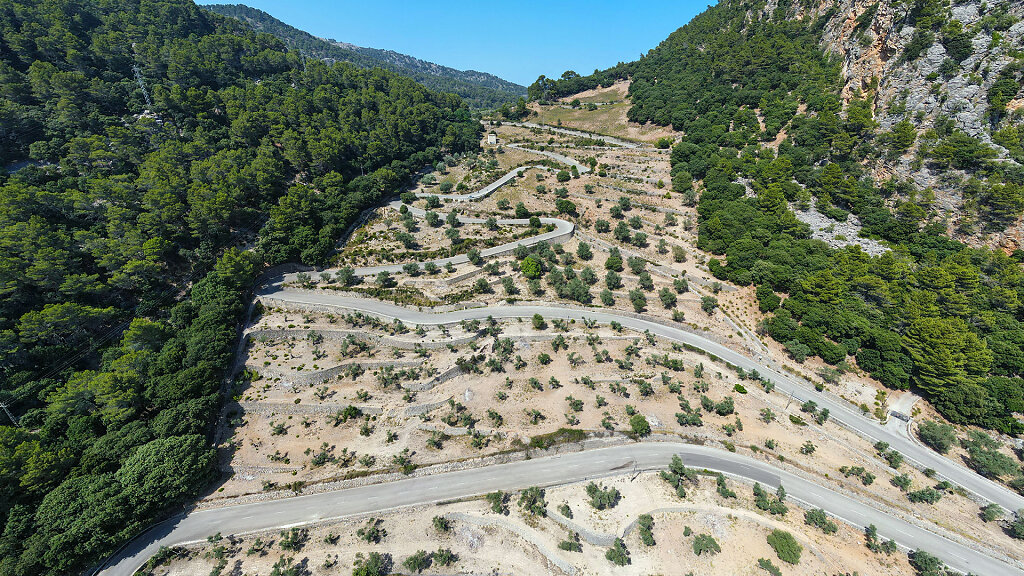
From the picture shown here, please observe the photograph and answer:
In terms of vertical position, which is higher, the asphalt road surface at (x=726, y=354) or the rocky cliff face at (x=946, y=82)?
the rocky cliff face at (x=946, y=82)

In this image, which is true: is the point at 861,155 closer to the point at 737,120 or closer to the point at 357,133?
the point at 737,120

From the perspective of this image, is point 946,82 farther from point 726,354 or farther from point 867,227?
point 726,354

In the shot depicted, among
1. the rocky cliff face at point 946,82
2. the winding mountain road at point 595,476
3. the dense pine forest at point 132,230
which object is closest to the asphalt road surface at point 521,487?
the winding mountain road at point 595,476

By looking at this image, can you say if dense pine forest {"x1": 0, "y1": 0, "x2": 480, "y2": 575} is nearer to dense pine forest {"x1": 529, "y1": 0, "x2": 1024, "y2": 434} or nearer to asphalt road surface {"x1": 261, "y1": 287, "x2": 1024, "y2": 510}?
asphalt road surface {"x1": 261, "y1": 287, "x2": 1024, "y2": 510}

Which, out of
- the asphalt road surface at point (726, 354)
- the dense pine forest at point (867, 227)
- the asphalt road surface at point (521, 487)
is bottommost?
the asphalt road surface at point (521, 487)

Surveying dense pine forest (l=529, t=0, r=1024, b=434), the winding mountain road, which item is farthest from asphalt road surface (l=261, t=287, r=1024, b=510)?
dense pine forest (l=529, t=0, r=1024, b=434)

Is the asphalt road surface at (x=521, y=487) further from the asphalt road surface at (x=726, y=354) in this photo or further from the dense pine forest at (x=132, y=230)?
the asphalt road surface at (x=726, y=354)
